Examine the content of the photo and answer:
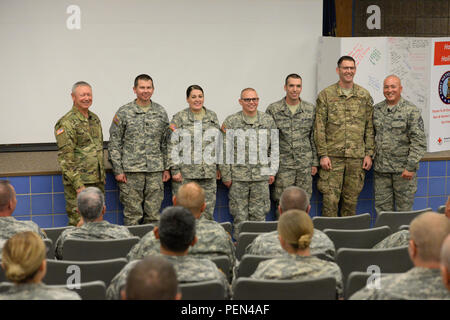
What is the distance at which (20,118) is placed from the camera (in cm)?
713

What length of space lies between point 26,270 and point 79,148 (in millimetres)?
3493

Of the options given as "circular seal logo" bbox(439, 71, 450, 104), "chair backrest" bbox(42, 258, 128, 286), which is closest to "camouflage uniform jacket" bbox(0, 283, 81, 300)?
"chair backrest" bbox(42, 258, 128, 286)

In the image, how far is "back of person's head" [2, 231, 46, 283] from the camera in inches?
106

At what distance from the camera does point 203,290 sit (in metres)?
3.00

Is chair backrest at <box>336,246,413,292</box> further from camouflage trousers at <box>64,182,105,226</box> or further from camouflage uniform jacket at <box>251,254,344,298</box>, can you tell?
camouflage trousers at <box>64,182,105,226</box>

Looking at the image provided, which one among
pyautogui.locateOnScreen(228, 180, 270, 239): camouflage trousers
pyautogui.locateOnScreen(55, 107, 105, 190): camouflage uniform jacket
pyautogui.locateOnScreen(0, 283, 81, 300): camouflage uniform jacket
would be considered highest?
pyautogui.locateOnScreen(55, 107, 105, 190): camouflage uniform jacket

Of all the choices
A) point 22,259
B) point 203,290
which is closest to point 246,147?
point 203,290

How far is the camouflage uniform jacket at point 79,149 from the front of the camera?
5.96 m

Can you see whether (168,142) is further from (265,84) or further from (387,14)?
(387,14)

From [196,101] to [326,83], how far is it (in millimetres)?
2309

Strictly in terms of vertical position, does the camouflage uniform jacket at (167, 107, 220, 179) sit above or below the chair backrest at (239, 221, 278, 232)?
above

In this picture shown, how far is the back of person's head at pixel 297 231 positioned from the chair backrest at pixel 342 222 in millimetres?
1712

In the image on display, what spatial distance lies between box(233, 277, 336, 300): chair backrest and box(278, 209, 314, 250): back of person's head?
25 centimetres

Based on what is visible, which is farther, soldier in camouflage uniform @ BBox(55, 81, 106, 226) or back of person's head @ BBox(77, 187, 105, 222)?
soldier in camouflage uniform @ BBox(55, 81, 106, 226)
